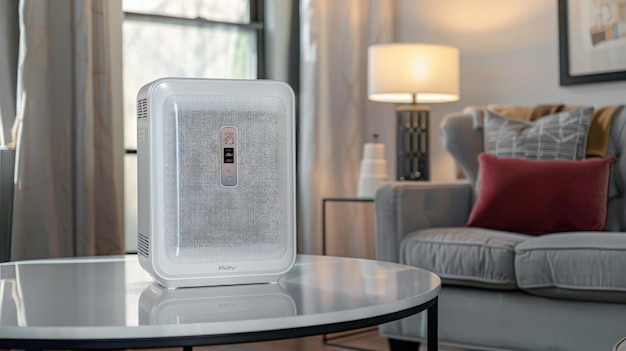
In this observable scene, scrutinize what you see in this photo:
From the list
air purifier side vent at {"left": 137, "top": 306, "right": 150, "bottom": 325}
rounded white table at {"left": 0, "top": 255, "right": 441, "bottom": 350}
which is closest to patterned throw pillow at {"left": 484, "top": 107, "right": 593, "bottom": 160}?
rounded white table at {"left": 0, "top": 255, "right": 441, "bottom": 350}

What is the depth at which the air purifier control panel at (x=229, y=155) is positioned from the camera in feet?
4.59

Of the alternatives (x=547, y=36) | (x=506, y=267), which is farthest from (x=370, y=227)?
(x=506, y=267)

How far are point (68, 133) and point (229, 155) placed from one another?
1.78 metres

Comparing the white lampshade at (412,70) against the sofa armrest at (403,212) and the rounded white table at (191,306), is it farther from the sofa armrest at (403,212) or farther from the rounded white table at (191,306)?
the rounded white table at (191,306)

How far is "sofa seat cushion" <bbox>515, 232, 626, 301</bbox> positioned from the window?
173 cm

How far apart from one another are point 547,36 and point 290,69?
1178 mm

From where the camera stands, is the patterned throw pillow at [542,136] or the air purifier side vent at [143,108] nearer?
the air purifier side vent at [143,108]

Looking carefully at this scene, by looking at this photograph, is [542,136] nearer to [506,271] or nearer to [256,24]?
[506,271]

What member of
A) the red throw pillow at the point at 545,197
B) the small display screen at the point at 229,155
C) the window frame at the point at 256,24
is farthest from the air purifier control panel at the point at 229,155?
the window frame at the point at 256,24

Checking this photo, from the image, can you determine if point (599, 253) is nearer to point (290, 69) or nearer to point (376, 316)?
point (376, 316)

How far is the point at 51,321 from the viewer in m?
1.06

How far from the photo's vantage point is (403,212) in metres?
2.86

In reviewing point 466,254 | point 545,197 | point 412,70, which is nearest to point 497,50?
point 412,70

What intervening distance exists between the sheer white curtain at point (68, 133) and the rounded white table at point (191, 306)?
4.41 feet
